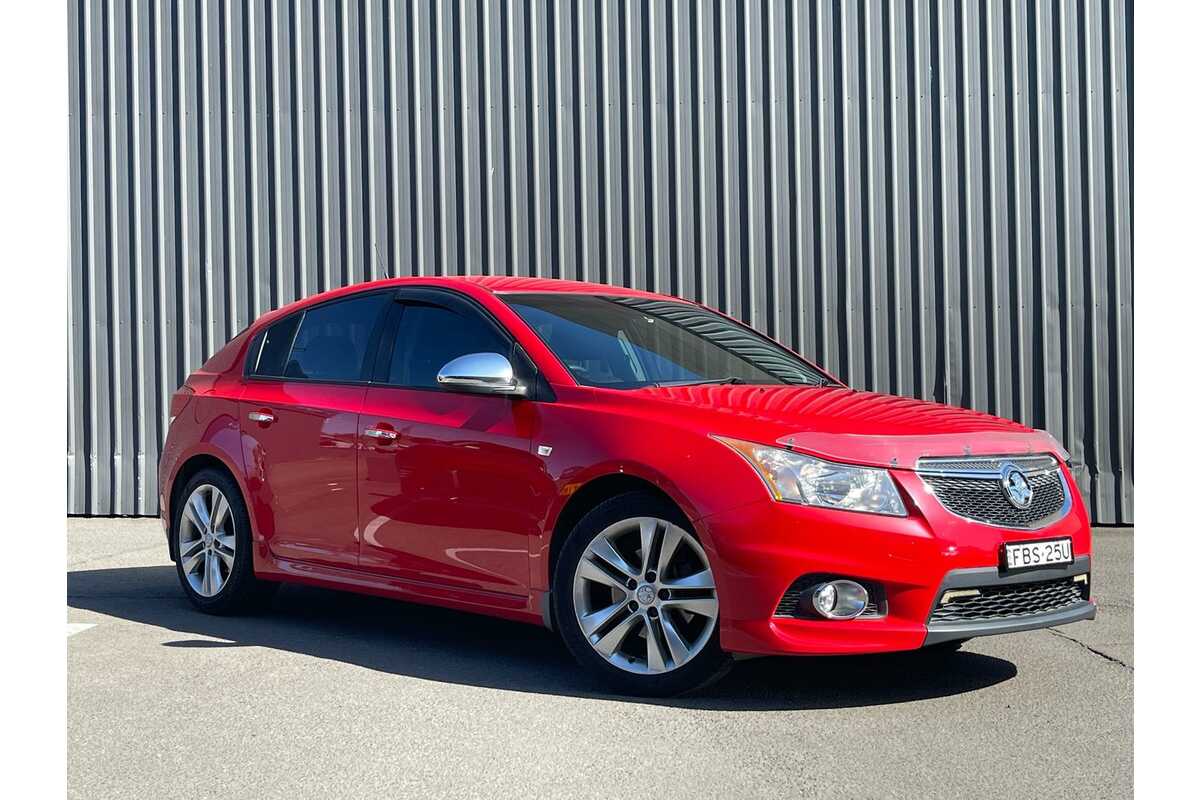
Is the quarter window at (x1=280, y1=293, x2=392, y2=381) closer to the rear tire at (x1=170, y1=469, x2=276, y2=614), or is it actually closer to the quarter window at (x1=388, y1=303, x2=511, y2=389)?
the quarter window at (x1=388, y1=303, x2=511, y2=389)

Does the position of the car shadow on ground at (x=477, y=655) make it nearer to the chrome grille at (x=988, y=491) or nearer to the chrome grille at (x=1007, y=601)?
the chrome grille at (x=1007, y=601)

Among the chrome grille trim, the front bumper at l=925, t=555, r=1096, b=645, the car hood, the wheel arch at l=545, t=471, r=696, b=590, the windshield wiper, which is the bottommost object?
the front bumper at l=925, t=555, r=1096, b=645

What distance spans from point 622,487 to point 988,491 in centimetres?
132

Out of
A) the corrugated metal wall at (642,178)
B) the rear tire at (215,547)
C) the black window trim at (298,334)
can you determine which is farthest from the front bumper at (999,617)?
the corrugated metal wall at (642,178)

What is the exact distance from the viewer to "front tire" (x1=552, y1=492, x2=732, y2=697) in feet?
16.2

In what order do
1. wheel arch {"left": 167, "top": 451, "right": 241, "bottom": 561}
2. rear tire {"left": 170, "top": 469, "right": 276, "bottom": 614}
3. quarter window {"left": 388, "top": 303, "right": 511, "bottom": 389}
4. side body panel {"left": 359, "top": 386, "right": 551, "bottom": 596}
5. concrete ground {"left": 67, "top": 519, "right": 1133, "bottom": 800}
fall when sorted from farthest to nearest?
wheel arch {"left": 167, "top": 451, "right": 241, "bottom": 561}
rear tire {"left": 170, "top": 469, "right": 276, "bottom": 614}
quarter window {"left": 388, "top": 303, "right": 511, "bottom": 389}
side body panel {"left": 359, "top": 386, "right": 551, "bottom": 596}
concrete ground {"left": 67, "top": 519, "right": 1133, "bottom": 800}

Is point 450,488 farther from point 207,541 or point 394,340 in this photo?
point 207,541

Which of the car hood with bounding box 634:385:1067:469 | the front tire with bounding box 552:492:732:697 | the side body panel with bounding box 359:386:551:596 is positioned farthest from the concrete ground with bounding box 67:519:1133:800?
the car hood with bounding box 634:385:1067:469

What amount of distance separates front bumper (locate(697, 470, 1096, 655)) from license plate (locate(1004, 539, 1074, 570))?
0.37 ft

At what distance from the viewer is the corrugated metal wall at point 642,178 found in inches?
414

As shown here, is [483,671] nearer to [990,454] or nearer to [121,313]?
[990,454]

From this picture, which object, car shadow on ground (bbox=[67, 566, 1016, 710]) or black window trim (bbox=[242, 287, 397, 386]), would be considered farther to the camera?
black window trim (bbox=[242, 287, 397, 386])

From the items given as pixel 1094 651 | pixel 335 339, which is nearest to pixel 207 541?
pixel 335 339
